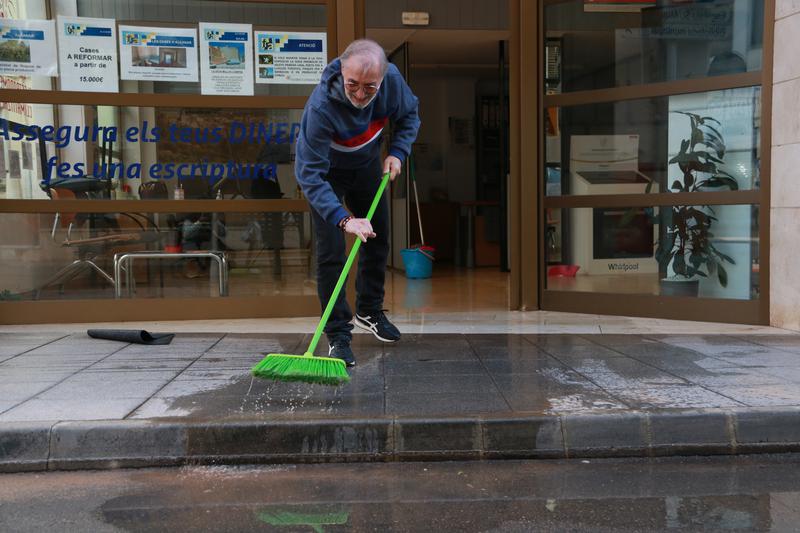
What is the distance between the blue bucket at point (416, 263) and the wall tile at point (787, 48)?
501cm

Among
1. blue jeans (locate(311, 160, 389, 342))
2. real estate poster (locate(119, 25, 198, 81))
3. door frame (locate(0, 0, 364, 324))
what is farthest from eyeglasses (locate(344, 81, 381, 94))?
real estate poster (locate(119, 25, 198, 81))

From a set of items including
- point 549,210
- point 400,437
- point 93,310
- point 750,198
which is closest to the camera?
point 400,437

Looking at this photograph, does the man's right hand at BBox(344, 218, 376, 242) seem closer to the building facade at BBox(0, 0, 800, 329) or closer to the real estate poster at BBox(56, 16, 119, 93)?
the building facade at BBox(0, 0, 800, 329)

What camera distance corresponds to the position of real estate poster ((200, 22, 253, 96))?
19.7ft

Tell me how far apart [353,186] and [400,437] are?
170 cm

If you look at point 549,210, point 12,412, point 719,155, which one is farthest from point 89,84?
point 719,155

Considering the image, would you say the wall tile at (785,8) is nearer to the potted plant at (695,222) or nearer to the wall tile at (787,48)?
the wall tile at (787,48)

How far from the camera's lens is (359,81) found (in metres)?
3.66

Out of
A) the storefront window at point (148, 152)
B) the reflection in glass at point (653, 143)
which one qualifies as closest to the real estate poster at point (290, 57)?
the storefront window at point (148, 152)

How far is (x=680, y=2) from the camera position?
5.98 m

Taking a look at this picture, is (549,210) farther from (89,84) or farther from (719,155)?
(89,84)

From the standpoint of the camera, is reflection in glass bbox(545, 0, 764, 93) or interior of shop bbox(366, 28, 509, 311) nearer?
reflection in glass bbox(545, 0, 764, 93)

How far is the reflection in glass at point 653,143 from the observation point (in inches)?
226

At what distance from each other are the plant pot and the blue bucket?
13.1 ft
